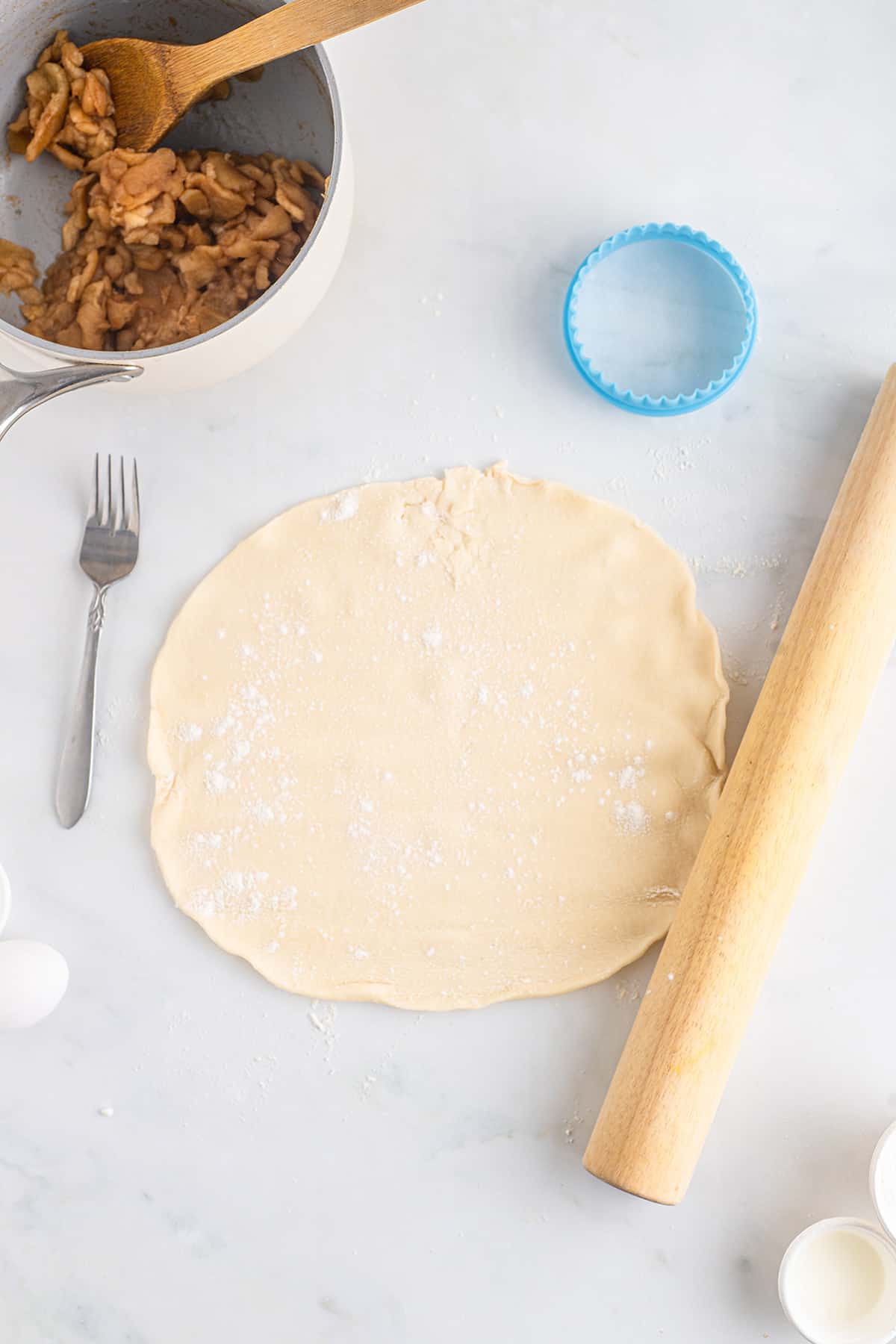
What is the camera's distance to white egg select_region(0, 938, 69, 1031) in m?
1.09

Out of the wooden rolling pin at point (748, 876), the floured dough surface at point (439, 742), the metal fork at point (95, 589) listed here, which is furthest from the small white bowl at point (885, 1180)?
the metal fork at point (95, 589)

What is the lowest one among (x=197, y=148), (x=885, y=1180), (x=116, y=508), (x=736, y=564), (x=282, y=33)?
(x=885, y=1180)

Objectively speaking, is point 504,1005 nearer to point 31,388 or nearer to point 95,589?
point 95,589

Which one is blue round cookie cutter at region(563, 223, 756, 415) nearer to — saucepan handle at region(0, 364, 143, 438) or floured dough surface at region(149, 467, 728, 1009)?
floured dough surface at region(149, 467, 728, 1009)

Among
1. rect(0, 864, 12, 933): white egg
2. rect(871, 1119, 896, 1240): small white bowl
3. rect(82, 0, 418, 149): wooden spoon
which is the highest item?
rect(82, 0, 418, 149): wooden spoon

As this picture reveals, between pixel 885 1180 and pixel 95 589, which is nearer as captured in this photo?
pixel 885 1180

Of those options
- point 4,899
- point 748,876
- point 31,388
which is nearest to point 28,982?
point 4,899

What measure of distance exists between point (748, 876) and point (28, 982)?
0.72m

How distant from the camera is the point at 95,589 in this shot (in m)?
1.17

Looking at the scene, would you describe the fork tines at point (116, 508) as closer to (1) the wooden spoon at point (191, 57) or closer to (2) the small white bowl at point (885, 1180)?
(1) the wooden spoon at point (191, 57)

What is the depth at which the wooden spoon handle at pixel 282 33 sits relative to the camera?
3.00ft

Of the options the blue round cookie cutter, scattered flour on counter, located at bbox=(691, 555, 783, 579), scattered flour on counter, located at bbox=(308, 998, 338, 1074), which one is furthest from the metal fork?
scattered flour on counter, located at bbox=(691, 555, 783, 579)

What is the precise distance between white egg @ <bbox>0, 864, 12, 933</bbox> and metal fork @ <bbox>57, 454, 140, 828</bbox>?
0.09 m

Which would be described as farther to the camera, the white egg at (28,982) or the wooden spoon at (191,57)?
the white egg at (28,982)
